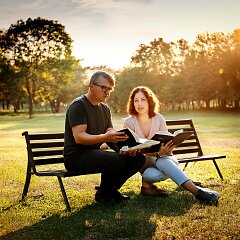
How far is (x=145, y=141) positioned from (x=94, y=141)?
2.29 ft

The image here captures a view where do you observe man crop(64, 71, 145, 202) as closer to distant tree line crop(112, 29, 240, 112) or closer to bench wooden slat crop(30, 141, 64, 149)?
bench wooden slat crop(30, 141, 64, 149)

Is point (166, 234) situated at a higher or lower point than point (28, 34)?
lower

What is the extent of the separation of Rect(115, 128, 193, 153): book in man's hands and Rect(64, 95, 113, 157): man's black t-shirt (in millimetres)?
394

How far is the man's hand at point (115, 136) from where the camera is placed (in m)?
5.78

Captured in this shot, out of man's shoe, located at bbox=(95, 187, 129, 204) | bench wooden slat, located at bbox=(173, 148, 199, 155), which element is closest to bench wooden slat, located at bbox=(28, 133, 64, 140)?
man's shoe, located at bbox=(95, 187, 129, 204)

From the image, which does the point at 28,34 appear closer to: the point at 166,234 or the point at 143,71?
the point at 143,71

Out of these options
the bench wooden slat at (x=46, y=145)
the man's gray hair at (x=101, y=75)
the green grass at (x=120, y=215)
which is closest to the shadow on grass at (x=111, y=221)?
the green grass at (x=120, y=215)

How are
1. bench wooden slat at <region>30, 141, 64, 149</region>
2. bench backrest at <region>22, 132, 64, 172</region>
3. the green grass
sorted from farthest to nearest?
bench wooden slat at <region>30, 141, 64, 149</region>, bench backrest at <region>22, 132, 64, 172</region>, the green grass

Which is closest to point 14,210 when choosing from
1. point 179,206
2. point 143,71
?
point 179,206

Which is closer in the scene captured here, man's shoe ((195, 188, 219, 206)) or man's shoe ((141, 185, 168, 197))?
man's shoe ((195, 188, 219, 206))

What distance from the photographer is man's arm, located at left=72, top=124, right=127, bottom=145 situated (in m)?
5.80

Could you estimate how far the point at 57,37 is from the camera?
180 ft

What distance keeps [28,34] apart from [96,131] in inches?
2019

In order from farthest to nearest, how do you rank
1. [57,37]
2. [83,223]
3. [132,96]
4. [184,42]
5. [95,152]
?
[184,42]
[57,37]
[132,96]
[95,152]
[83,223]
